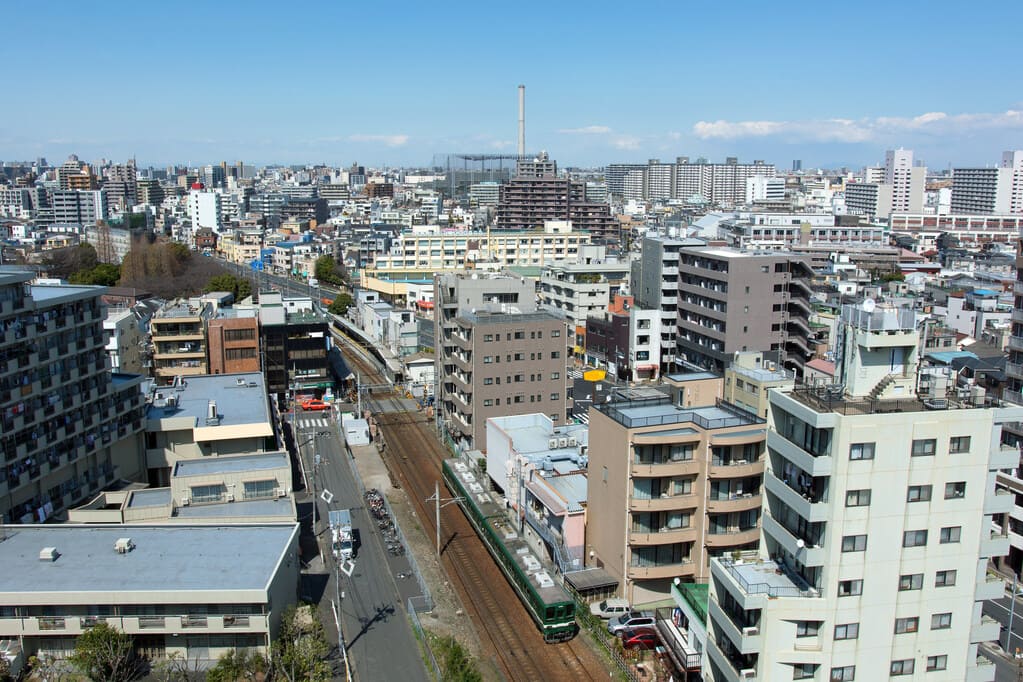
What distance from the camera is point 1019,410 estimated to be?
15.0 meters

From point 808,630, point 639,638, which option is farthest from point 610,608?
point 808,630

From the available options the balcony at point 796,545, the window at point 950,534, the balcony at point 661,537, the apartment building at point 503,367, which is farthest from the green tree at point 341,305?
the window at point 950,534

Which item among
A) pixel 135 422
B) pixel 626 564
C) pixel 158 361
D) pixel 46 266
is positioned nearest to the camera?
pixel 626 564

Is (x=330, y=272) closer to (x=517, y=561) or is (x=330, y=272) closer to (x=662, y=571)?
(x=517, y=561)

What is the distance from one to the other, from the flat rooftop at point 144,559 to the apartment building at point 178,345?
21.1m

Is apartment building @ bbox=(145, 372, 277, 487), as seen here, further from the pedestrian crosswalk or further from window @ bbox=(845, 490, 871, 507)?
window @ bbox=(845, 490, 871, 507)

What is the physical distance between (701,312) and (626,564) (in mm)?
26565

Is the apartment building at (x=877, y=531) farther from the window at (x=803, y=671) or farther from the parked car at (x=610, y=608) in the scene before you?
the parked car at (x=610, y=608)

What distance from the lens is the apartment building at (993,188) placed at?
125 meters

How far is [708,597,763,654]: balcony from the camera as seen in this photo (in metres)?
15.5

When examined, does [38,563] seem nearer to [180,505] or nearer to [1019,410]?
[180,505]

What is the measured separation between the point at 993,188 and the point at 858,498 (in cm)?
13412

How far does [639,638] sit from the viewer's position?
21.8 m

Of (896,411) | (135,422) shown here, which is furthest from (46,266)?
(896,411)
